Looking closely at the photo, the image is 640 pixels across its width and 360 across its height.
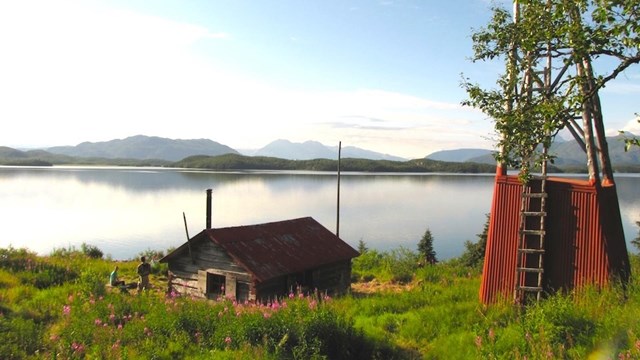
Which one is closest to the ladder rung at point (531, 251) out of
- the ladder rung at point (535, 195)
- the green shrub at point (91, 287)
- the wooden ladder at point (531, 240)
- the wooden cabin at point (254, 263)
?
the wooden ladder at point (531, 240)

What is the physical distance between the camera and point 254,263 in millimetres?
17000

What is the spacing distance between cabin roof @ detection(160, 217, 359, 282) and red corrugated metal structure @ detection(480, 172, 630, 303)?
27.7 feet

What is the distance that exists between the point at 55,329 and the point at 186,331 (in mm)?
3168

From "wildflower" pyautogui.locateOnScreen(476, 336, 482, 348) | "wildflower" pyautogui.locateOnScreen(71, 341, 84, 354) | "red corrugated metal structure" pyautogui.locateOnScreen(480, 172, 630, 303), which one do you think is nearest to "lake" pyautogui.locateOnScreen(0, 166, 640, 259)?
"red corrugated metal structure" pyautogui.locateOnScreen(480, 172, 630, 303)

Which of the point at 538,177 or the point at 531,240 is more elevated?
the point at 538,177

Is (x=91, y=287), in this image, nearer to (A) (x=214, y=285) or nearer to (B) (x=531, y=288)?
(A) (x=214, y=285)

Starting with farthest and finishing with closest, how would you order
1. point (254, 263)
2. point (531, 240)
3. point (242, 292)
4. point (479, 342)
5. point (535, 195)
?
point (254, 263) < point (242, 292) < point (531, 240) < point (535, 195) < point (479, 342)

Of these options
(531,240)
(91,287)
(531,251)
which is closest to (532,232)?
(531,240)

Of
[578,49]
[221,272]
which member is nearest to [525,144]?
[578,49]

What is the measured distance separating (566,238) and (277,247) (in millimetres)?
11396

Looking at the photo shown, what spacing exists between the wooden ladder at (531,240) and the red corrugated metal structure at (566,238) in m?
0.16

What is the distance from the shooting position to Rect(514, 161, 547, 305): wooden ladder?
1059 centimetres

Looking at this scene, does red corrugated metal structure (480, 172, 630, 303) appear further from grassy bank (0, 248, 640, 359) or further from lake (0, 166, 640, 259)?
lake (0, 166, 640, 259)

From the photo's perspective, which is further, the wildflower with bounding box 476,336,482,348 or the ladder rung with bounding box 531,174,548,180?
the ladder rung with bounding box 531,174,548,180
